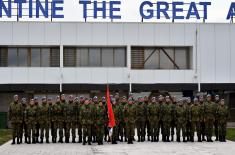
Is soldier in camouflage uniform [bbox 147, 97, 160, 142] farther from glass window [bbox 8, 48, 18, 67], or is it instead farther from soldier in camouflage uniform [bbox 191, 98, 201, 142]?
glass window [bbox 8, 48, 18, 67]

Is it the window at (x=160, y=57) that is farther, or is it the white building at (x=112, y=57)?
the window at (x=160, y=57)

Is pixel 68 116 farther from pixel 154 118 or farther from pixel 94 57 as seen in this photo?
pixel 94 57

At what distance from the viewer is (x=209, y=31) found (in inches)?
1479

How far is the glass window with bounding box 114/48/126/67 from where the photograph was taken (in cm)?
3800

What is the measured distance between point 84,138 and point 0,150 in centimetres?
365

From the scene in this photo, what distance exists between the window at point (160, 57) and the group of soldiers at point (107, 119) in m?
13.5

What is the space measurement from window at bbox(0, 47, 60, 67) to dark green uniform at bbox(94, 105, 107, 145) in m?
14.5

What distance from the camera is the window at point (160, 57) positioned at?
3800cm

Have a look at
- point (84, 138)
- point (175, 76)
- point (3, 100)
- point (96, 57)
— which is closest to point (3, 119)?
point (3, 100)

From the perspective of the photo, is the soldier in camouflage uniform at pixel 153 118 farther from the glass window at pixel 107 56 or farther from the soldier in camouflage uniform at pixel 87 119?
the glass window at pixel 107 56

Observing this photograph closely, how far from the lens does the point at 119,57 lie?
3806cm

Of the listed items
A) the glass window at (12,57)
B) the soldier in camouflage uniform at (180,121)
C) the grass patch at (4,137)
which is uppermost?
the glass window at (12,57)

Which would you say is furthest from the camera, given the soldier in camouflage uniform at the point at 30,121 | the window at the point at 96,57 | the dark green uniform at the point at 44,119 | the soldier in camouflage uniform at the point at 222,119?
the window at the point at 96,57

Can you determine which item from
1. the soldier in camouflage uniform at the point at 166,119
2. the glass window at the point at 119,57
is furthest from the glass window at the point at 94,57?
the soldier in camouflage uniform at the point at 166,119
